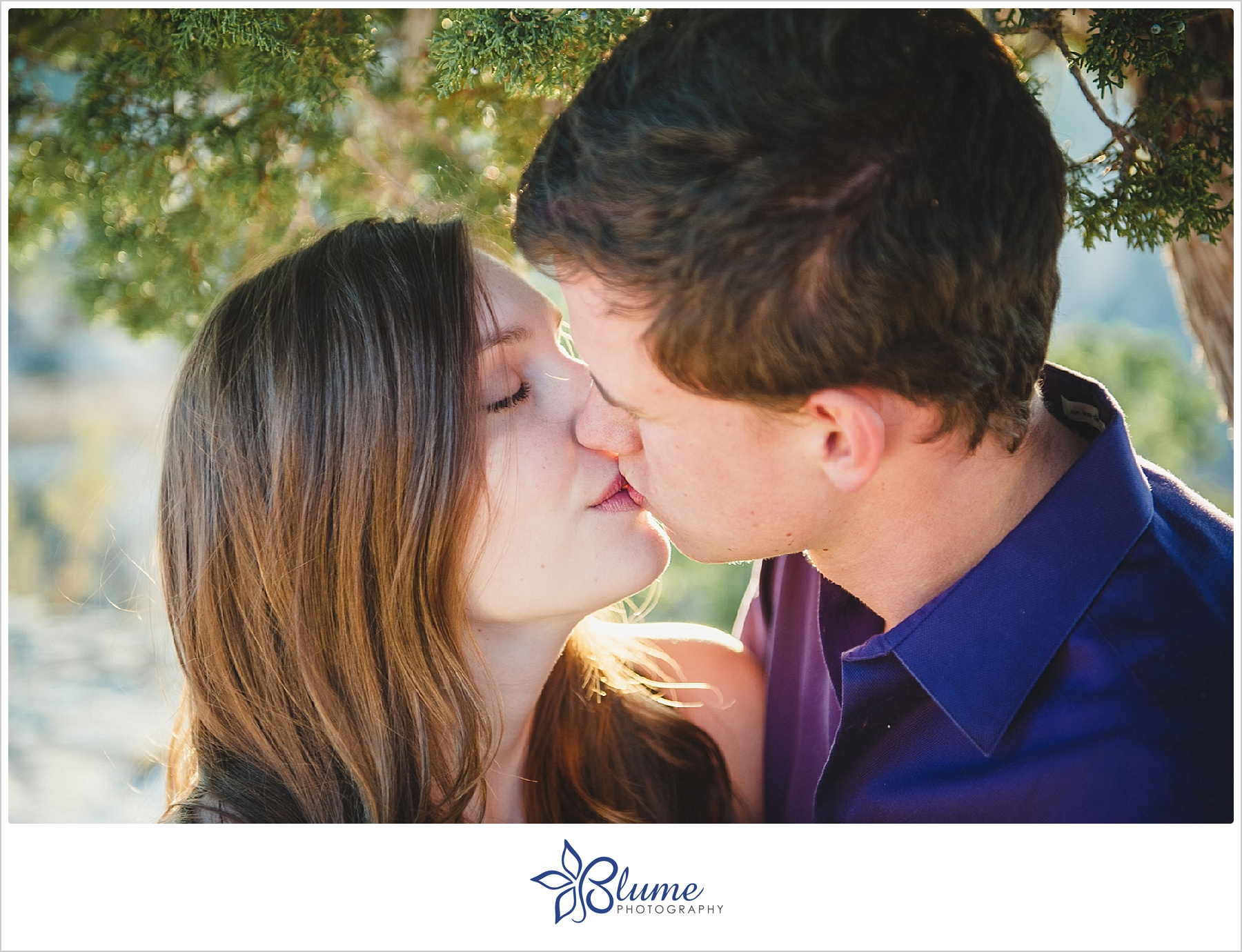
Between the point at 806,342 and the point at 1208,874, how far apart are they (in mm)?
654

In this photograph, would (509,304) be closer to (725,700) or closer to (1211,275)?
(725,700)

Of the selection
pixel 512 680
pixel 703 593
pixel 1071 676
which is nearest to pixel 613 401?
pixel 512 680

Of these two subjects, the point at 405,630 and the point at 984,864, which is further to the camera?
the point at 405,630

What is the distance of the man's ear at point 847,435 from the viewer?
1011 mm

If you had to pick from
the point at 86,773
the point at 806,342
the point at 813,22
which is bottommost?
the point at 86,773

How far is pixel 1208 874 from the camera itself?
96cm

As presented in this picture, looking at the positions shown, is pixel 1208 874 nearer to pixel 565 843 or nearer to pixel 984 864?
pixel 984 864

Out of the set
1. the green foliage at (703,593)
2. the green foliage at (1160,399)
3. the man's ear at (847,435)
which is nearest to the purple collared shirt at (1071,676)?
the man's ear at (847,435)

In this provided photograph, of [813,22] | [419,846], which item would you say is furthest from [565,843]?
[813,22]

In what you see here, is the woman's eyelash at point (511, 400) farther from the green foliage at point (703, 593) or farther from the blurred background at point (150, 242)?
the green foliage at point (703, 593)

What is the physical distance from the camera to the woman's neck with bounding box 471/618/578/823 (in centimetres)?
128

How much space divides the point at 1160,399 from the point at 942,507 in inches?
50.6

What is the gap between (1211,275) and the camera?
123 cm

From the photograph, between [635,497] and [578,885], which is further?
[635,497]
